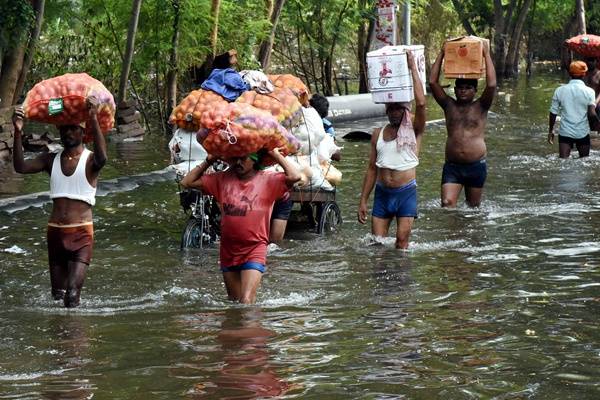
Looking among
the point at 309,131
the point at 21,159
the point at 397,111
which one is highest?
the point at 397,111

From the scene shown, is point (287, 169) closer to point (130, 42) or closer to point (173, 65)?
point (130, 42)

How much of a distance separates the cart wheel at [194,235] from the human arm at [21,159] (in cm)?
304

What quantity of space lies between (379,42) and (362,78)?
225 inches

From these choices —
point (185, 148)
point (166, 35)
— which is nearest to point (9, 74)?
point (166, 35)

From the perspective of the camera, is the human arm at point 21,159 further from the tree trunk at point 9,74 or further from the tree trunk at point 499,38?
the tree trunk at point 499,38

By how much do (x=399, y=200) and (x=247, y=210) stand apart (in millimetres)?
3083

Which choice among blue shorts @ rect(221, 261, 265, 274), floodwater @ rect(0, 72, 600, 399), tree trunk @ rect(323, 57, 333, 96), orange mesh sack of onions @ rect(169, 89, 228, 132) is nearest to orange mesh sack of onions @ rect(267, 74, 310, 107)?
orange mesh sack of onions @ rect(169, 89, 228, 132)

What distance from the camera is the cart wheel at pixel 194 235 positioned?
12184mm

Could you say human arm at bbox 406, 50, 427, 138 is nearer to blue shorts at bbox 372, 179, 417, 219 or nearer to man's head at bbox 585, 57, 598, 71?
blue shorts at bbox 372, 179, 417, 219

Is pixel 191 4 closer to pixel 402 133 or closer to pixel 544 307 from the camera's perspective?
pixel 402 133

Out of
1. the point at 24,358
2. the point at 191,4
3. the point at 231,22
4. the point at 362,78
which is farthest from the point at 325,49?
the point at 24,358

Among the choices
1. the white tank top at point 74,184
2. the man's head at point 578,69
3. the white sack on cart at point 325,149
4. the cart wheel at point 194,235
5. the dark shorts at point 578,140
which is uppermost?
the man's head at point 578,69

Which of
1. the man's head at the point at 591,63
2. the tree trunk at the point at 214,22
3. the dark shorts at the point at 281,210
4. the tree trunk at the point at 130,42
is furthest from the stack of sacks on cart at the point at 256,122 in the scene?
the tree trunk at the point at 214,22

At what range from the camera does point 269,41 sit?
26734mm
